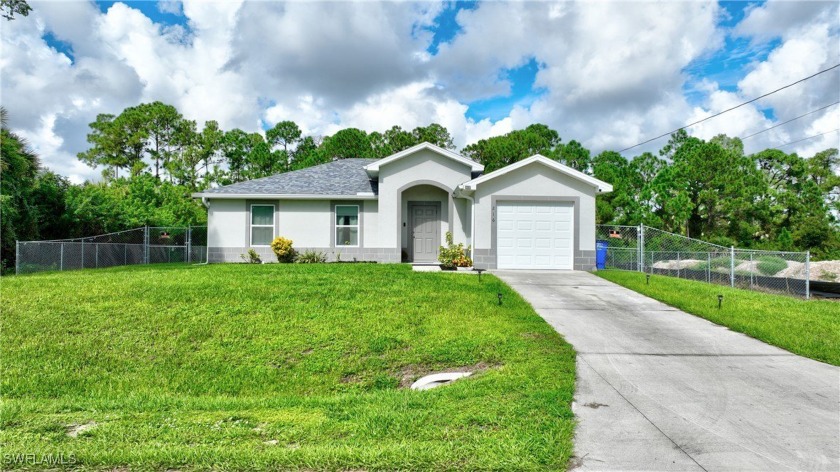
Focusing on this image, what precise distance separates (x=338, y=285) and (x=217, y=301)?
237cm

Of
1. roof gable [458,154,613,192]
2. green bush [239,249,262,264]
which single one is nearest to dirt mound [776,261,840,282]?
roof gable [458,154,613,192]

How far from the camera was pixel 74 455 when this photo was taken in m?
3.48

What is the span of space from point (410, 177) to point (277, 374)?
11796 mm

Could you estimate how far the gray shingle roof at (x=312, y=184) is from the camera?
17.6 m

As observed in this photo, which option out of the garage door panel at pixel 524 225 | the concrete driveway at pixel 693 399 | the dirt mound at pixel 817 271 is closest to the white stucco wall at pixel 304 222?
the garage door panel at pixel 524 225

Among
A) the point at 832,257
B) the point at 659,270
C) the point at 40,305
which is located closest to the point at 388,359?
the point at 40,305

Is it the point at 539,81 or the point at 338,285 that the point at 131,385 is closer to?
the point at 338,285

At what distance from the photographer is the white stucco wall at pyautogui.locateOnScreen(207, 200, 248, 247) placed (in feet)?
57.7

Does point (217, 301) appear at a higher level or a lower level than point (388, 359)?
higher

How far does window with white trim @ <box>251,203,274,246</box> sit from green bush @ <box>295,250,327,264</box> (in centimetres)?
137
